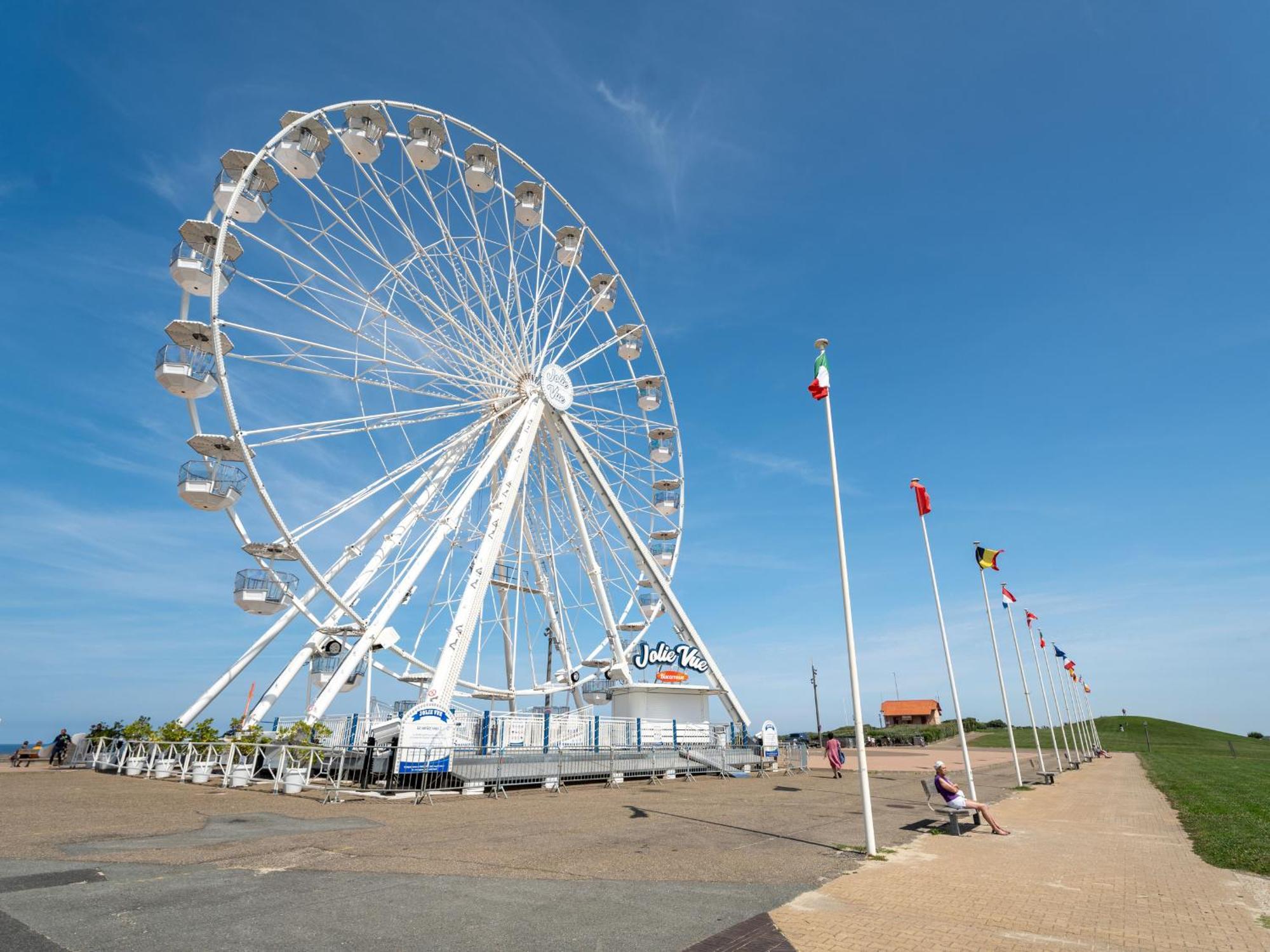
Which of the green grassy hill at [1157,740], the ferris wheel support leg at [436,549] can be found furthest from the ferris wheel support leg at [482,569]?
the green grassy hill at [1157,740]

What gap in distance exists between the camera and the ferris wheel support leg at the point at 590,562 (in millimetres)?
27500

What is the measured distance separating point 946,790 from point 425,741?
1205 centimetres

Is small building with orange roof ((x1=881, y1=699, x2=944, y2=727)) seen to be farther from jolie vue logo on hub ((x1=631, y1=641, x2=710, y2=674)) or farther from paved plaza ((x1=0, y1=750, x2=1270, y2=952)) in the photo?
paved plaza ((x1=0, y1=750, x2=1270, y2=952))

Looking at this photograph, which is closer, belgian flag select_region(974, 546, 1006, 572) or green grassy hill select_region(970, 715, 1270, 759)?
belgian flag select_region(974, 546, 1006, 572)

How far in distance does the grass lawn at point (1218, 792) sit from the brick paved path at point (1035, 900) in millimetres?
535

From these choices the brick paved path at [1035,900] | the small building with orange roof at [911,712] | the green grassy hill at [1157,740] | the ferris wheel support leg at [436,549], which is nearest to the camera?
the brick paved path at [1035,900]

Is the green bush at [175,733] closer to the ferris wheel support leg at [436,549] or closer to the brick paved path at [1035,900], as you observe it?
the ferris wheel support leg at [436,549]

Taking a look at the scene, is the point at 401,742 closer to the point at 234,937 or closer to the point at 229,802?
the point at 229,802

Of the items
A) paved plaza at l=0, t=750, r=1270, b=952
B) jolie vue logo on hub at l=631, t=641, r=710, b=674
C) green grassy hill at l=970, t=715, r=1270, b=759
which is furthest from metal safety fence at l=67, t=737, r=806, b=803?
green grassy hill at l=970, t=715, r=1270, b=759

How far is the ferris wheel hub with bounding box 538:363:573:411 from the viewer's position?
2667 centimetres

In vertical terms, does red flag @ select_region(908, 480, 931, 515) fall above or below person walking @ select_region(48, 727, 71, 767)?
above

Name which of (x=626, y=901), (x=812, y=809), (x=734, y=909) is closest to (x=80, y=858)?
(x=626, y=901)

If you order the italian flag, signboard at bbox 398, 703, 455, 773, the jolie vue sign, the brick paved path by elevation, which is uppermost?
the italian flag

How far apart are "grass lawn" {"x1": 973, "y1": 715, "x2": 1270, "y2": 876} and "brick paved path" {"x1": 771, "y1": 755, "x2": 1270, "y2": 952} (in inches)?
21.1
